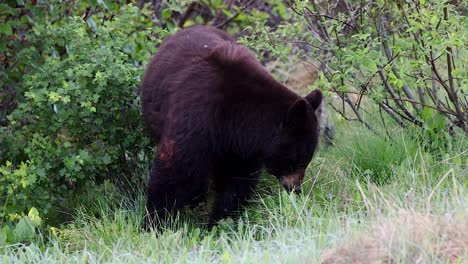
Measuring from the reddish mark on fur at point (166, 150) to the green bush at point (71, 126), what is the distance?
62 centimetres

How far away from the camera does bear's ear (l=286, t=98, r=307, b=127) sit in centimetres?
536

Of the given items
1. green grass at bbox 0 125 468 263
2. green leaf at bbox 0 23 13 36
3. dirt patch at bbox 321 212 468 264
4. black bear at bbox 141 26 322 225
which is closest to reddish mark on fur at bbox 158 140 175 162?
black bear at bbox 141 26 322 225

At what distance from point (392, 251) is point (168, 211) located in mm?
2270

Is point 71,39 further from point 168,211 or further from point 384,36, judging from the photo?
point 384,36

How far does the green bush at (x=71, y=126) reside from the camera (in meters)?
6.05

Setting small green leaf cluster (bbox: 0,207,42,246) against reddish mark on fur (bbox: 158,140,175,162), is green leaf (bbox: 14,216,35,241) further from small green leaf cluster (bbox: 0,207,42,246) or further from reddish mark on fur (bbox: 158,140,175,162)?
reddish mark on fur (bbox: 158,140,175,162)

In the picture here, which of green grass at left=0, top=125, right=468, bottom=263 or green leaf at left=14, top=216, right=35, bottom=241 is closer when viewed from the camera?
green grass at left=0, top=125, right=468, bottom=263

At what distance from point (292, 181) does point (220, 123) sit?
0.66 metres

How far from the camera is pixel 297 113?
214 inches

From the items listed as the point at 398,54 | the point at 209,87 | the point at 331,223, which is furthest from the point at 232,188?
the point at 398,54

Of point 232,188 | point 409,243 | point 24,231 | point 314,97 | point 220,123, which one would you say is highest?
point 314,97

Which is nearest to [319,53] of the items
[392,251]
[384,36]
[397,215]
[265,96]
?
[384,36]

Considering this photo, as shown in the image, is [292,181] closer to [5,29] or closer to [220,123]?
[220,123]

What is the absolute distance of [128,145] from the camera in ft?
21.4
